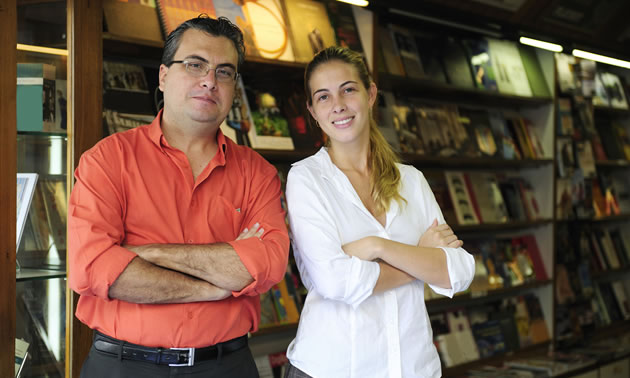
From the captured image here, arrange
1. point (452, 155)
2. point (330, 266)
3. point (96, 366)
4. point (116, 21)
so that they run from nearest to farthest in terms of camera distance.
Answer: point (96, 366)
point (330, 266)
point (116, 21)
point (452, 155)

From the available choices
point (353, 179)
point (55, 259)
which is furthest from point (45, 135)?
point (353, 179)

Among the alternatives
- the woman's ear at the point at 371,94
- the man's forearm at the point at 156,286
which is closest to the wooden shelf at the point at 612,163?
the woman's ear at the point at 371,94

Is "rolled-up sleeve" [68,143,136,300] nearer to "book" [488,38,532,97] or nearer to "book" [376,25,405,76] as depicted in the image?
"book" [376,25,405,76]

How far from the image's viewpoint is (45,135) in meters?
2.22

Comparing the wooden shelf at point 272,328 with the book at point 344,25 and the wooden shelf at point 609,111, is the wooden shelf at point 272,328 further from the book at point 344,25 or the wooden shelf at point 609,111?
the wooden shelf at point 609,111

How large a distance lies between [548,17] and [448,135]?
956mm

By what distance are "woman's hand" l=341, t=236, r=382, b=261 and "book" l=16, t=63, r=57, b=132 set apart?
114cm

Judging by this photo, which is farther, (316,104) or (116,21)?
(116,21)

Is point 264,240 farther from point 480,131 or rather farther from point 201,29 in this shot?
point 480,131

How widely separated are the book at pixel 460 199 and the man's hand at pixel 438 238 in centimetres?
216

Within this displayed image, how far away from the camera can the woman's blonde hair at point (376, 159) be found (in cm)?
211

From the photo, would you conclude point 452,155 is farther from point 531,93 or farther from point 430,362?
point 430,362

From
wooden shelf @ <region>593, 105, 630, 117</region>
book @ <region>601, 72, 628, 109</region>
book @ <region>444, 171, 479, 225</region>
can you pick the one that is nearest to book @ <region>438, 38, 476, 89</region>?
book @ <region>444, 171, 479, 225</region>

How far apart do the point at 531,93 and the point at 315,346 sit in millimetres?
3381
